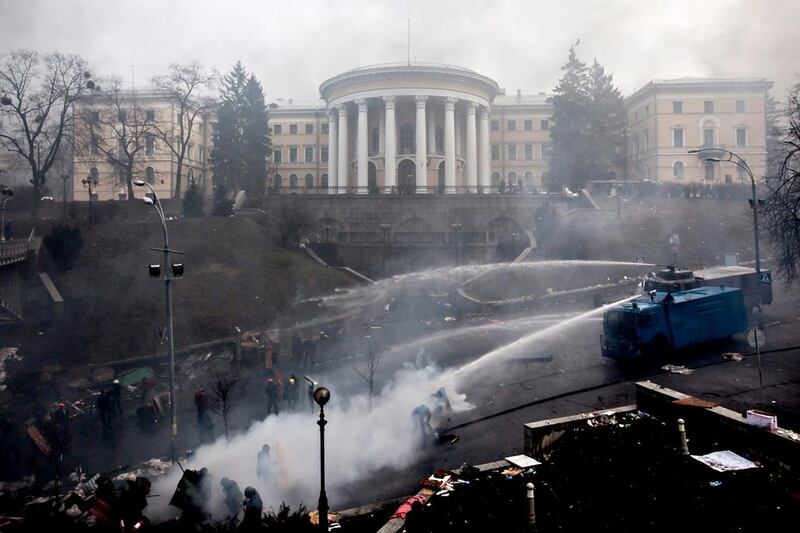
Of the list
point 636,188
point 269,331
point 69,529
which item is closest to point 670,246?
point 636,188

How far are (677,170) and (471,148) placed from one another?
80.9 ft

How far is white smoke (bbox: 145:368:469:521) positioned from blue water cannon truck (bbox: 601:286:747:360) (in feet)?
20.0

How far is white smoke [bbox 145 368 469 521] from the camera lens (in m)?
11.6

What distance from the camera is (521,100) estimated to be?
247 ft

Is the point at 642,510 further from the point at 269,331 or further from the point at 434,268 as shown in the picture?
the point at 434,268

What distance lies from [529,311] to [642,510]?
68.6 feet

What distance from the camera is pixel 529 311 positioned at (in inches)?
1151

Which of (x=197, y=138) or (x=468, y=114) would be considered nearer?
(x=468, y=114)

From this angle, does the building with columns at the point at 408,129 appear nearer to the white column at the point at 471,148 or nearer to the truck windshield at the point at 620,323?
the white column at the point at 471,148

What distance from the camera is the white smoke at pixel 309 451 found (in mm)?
11562

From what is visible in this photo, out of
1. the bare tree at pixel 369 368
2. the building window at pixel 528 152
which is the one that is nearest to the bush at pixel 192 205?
the bare tree at pixel 369 368

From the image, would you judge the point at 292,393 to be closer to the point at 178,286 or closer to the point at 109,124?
the point at 178,286

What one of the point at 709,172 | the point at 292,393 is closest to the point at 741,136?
the point at 709,172

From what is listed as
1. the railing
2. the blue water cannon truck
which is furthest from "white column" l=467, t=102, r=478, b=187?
the blue water cannon truck
